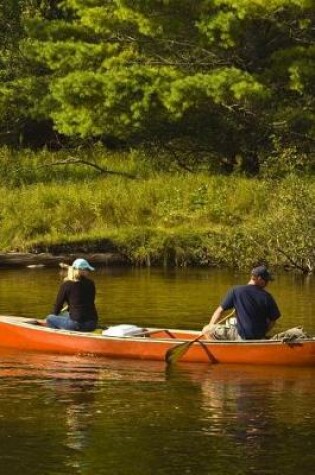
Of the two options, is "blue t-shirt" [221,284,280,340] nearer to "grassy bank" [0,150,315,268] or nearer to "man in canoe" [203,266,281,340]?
"man in canoe" [203,266,281,340]

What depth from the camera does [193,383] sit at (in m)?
16.6

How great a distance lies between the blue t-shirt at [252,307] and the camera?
17.2 meters

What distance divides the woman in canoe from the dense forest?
464 inches

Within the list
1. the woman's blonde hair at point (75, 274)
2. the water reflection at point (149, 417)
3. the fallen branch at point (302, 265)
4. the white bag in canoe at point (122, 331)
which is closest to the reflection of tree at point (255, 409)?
the water reflection at point (149, 417)

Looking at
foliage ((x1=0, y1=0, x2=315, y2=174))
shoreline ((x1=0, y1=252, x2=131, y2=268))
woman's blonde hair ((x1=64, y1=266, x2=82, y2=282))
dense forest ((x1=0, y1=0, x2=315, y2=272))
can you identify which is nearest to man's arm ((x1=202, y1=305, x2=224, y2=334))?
woman's blonde hair ((x1=64, y1=266, x2=82, y2=282))

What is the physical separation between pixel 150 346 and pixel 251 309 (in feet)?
5.46

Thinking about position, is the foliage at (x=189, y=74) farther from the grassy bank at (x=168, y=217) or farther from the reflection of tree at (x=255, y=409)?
the reflection of tree at (x=255, y=409)

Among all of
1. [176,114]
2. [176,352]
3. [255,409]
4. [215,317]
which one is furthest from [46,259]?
[255,409]

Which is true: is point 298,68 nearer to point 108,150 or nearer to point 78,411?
point 108,150

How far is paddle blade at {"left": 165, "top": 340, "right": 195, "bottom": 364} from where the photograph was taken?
1778cm

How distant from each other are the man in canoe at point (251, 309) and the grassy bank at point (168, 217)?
11.4 meters

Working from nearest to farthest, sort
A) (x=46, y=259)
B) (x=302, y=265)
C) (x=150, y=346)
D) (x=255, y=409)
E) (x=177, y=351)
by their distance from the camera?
(x=255, y=409)
(x=177, y=351)
(x=150, y=346)
(x=302, y=265)
(x=46, y=259)

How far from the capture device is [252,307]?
57.0ft

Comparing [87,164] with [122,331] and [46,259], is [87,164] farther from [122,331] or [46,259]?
[122,331]
